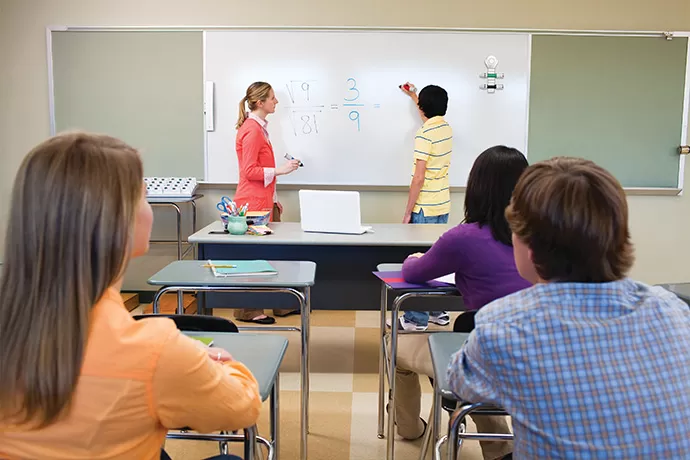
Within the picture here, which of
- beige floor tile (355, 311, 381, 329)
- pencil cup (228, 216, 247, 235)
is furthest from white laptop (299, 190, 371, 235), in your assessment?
beige floor tile (355, 311, 381, 329)

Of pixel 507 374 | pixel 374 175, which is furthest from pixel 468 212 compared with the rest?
pixel 374 175

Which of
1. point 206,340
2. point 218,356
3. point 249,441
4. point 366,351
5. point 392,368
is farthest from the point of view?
point 366,351

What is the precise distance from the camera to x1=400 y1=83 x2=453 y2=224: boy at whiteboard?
12.0 feet

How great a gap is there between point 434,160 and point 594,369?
2.92 metres

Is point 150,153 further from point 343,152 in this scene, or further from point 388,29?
point 388,29

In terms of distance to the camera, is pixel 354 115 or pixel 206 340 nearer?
pixel 206 340

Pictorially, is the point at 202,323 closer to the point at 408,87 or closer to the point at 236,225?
the point at 236,225

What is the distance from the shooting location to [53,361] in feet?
2.63

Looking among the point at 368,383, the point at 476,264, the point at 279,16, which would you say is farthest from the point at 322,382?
the point at 279,16

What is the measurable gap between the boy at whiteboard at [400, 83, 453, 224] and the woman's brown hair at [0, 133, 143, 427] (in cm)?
299

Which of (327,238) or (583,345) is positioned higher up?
(583,345)

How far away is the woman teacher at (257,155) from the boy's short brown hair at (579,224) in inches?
111

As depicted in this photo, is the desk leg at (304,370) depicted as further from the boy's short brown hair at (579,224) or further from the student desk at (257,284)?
the boy's short brown hair at (579,224)

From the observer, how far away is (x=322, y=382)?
2.99 metres
